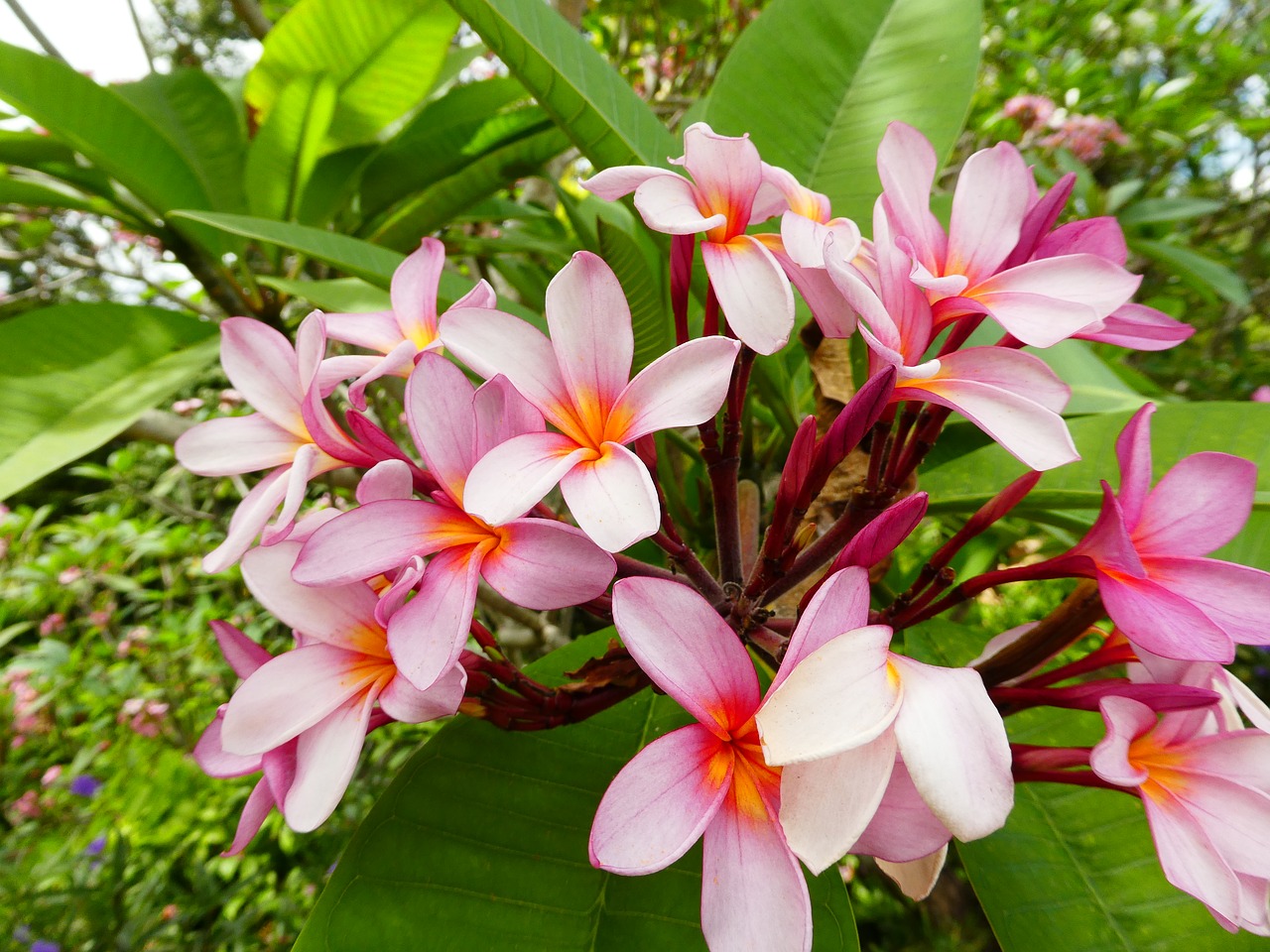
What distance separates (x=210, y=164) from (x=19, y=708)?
2.92 metres

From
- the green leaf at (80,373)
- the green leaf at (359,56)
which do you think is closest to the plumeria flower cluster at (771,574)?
the green leaf at (80,373)

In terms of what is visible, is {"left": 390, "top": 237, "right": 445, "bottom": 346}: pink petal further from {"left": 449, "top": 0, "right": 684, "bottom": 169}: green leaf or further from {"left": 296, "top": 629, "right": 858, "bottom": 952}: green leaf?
{"left": 296, "top": 629, "right": 858, "bottom": 952}: green leaf

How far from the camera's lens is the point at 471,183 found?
1.21 meters

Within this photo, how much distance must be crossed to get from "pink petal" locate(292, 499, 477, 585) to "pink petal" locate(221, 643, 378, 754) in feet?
0.26

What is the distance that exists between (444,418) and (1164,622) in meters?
0.41

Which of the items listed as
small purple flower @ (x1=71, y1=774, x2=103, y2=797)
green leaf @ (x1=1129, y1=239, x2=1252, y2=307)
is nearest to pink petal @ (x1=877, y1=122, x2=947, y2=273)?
green leaf @ (x1=1129, y1=239, x2=1252, y2=307)

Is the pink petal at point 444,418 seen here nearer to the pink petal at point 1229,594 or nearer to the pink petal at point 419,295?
the pink petal at point 419,295

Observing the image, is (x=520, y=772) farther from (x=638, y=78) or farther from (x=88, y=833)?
(x=638, y=78)

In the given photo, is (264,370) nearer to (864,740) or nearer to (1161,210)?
(864,740)

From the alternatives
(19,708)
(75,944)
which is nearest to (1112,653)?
(75,944)

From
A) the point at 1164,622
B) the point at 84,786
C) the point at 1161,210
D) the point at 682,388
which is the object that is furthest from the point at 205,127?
the point at 1161,210

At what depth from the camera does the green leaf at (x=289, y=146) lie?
1.13 m

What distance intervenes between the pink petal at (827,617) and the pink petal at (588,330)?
0.56ft

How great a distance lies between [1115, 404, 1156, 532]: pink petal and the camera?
0.44 m
